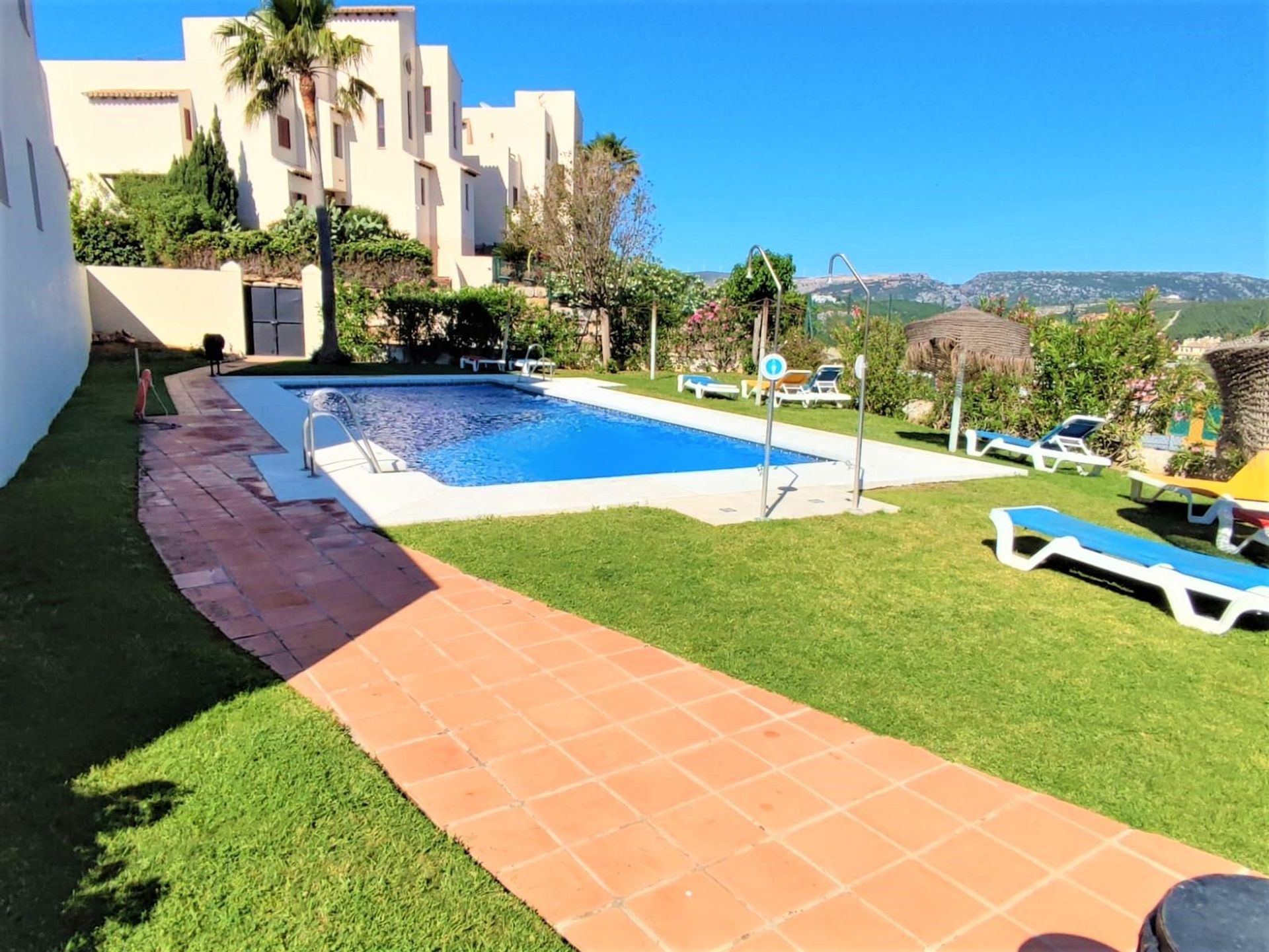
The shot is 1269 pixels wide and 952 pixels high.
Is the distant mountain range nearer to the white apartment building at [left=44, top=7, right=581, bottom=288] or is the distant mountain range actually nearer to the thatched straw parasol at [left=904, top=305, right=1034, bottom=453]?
the thatched straw parasol at [left=904, top=305, right=1034, bottom=453]

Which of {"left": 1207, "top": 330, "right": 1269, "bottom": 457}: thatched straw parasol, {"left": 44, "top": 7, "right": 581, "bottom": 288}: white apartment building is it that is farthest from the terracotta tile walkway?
{"left": 44, "top": 7, "right": 581, "bottom": 288}: white apartment building

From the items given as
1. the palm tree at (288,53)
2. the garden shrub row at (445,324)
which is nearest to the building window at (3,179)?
the palm tree at (288,53)

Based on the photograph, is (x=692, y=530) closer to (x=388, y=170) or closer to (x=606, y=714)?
(x=606, y=714)

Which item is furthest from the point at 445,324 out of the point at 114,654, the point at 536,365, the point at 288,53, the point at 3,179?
the point at 114,654

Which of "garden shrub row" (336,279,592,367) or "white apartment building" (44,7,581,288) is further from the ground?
"white apartment building" (44,7,581,288)

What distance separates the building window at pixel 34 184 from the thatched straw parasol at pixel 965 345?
11635mm

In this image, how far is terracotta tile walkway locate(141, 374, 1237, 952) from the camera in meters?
2.29

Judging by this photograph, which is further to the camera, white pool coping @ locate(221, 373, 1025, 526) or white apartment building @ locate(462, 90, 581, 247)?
white apartment building @ locate(462, 90, 581, 247)

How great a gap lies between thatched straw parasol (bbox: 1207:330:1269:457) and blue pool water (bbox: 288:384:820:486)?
15.0 ft

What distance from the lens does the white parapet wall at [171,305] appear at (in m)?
22.4

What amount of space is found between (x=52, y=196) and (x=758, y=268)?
1727 centimetres

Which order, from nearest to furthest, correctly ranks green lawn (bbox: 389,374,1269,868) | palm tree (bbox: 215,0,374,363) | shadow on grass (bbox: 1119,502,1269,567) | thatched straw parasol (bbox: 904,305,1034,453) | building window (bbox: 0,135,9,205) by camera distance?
green lawn (bbox: 389,374,1269,868) → shadow on grass (bbox: 1119,502,1269,567) → building window (bbox: 0,135,9,205) → thatched straw parasol (bbox: 904,305,1034,453) → palm tree (bbox: 215,0,374,363)

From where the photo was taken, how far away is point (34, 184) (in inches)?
387

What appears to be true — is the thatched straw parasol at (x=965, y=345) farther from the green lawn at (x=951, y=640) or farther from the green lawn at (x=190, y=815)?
the green lawn at (x=190, y=815)
